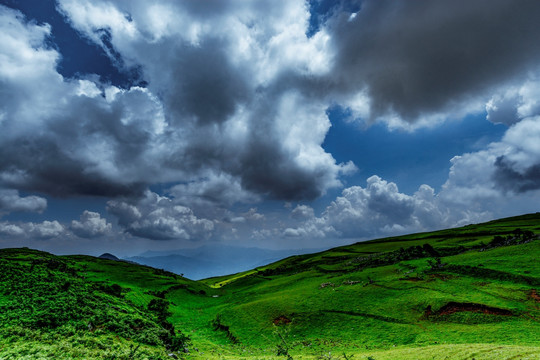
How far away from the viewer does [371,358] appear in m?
24.2

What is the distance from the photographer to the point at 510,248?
61.8 m

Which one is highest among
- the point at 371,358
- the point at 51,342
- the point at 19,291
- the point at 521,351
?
the point at 19,291

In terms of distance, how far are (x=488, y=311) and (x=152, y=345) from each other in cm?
4642

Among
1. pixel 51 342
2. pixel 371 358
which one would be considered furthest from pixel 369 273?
pixel 51 342

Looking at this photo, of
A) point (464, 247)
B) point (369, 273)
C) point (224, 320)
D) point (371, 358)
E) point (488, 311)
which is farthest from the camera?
point (464, 247)

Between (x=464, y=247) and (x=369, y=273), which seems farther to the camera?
(x=464, y=247)

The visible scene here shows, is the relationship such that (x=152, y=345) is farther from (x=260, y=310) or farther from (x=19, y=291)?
(x=260, y=310)

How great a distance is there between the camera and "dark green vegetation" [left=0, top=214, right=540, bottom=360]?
76.8 ft

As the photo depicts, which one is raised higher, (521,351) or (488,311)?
(521,351)

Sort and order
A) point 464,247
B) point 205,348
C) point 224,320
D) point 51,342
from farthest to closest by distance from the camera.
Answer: point 464,247, point 224,320, point 205,348, point 51,342

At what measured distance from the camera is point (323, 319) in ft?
149

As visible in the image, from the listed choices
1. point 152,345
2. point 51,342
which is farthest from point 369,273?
point 51,342

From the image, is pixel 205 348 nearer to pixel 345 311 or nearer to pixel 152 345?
pixel 152 345

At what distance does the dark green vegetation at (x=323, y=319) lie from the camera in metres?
23.4
